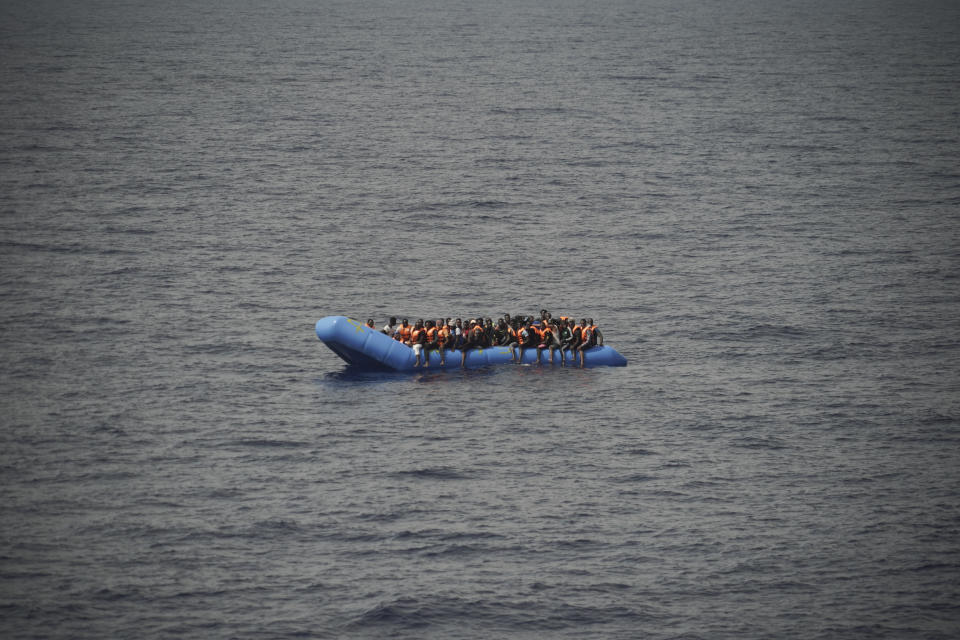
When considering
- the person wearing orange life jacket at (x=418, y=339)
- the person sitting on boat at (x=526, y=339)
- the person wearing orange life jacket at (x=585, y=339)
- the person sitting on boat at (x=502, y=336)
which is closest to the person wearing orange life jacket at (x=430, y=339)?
the person wearing orange life jacket at (x=418, y=339)

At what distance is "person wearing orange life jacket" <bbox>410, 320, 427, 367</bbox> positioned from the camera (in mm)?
40625

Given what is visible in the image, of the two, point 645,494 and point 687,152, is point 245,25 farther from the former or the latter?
point 645,494

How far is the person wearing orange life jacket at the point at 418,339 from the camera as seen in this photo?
40625 mm

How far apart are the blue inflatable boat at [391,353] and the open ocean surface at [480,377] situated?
2.05 feet

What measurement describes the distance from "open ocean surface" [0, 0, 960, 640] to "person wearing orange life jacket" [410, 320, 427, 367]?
838 mm

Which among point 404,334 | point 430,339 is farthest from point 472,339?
point 404,334

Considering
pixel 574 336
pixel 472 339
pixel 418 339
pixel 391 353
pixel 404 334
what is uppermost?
pixel 404 334

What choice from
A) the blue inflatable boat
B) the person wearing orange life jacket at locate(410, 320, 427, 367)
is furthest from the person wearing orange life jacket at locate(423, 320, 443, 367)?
the blue inflatable boat

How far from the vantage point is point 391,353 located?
1587 inches

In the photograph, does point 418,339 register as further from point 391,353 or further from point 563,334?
point 563,334

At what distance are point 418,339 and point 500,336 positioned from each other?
116 inches

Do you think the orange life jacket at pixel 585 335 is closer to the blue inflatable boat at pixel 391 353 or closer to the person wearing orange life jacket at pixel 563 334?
the person wearing orange life jacket at pixel 563 334

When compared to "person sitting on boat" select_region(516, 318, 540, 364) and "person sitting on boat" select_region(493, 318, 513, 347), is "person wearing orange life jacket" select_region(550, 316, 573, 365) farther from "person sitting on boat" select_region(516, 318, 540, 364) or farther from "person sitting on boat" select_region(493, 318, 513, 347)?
"person sitting on boat" select_region(493, 318, 513, 347)

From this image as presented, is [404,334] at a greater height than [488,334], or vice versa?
[404,334]
